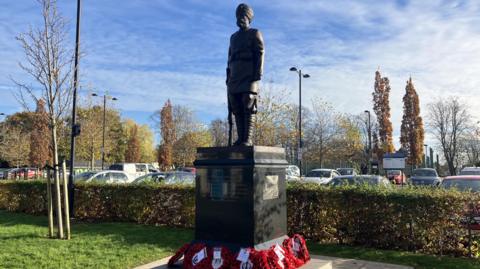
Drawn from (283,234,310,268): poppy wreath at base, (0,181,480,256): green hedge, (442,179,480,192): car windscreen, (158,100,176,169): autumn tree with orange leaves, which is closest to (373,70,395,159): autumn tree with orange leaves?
(158,100,176,169): autumn tree with orange leaves

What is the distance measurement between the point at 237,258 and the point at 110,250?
3466 mm

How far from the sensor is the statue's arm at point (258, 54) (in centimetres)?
669

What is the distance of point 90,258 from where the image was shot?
300 inches

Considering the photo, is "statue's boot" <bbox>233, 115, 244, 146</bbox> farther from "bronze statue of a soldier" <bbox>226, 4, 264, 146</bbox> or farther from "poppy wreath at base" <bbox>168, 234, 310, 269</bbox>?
"poppy wreath at base" <bbox>168, 234, 310, 269</bbox>

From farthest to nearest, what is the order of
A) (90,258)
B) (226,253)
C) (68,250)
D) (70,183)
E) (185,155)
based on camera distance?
(185,155) < (70,183) < (68,250) < (90,258) < (226,253)

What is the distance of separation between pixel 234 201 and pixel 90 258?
10.4ft

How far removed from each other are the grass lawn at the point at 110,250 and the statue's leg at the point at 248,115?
9.37 feet

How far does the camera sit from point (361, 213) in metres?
9.12

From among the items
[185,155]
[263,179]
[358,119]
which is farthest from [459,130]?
[263,179]

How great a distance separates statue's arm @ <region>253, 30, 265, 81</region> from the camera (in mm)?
6691

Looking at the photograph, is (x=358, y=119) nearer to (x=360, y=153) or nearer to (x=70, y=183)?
(x=360, y=153)

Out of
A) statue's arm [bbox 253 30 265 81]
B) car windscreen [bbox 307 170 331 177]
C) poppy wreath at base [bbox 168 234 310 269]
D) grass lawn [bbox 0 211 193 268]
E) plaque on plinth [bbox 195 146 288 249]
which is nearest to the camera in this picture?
poppy wreath at base [bbox 168 234 310 269]

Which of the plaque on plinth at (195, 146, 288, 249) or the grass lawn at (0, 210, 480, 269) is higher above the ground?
the plaque on plinth at (195, 146, 288, 249)

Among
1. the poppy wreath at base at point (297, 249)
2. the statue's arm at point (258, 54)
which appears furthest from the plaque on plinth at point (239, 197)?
the statue's arm at point (258, 54)
